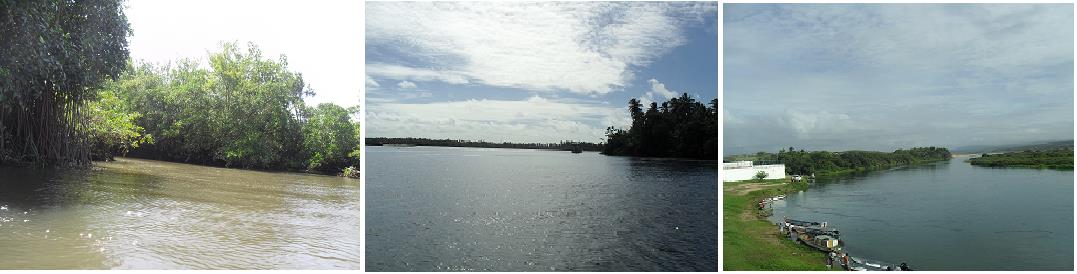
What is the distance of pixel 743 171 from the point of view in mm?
4441

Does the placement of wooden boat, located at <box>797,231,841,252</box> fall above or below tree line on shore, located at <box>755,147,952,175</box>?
below

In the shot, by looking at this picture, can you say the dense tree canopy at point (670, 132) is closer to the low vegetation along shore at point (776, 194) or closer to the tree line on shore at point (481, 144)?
the tree line on shore at point (481, 144)

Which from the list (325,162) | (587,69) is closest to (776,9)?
(587,69)

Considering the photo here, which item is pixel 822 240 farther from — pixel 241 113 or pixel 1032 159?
pixel 241 113

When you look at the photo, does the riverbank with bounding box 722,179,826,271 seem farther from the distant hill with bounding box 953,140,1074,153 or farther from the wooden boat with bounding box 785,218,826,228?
the distant hill with bounding box 953,140,1074,153

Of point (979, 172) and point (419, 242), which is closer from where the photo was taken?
point (419, 242)

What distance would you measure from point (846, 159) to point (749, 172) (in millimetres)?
845

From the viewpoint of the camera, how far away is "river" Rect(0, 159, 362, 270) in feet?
13.7

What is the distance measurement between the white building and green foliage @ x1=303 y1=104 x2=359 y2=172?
726 centimetres

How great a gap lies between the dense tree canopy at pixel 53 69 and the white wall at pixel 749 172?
19.4 ft

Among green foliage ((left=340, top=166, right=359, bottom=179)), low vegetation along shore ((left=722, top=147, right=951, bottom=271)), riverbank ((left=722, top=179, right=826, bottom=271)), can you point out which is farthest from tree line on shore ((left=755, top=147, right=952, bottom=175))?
green foliage ((left=340, top=166, right=359, bottom=179))

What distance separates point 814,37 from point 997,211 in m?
2.01

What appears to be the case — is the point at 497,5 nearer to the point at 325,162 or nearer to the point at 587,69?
the point at 587,69

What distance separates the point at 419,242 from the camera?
178 inches
